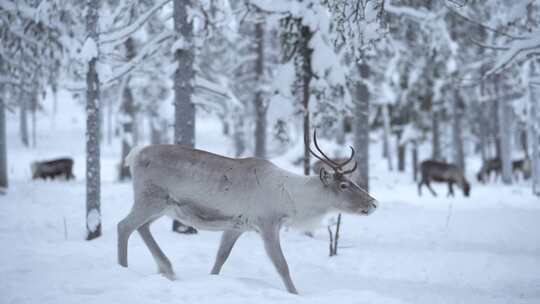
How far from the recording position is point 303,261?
24.0 feet

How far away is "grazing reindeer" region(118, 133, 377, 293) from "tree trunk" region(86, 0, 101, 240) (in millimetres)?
2780

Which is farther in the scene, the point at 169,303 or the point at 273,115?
the point at 273,115

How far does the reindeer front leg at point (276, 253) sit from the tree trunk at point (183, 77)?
3.49 m

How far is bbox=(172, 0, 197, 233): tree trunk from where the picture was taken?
863 centimetres

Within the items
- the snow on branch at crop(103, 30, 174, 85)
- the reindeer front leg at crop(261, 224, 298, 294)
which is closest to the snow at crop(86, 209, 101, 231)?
the snow on branch at crop(103, 30, 174, 85)

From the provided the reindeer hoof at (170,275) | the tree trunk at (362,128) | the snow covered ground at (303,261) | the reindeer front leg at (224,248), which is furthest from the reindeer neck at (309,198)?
the tree trunk at (362,128)

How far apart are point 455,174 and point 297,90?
1158 centimetres

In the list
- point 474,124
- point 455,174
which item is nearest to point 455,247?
point 455,174

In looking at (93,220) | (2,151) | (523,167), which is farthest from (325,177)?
(523,167)

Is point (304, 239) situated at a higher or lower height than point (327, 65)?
lower

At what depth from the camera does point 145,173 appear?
567cm

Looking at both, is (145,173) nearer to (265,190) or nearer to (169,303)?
(265,190)

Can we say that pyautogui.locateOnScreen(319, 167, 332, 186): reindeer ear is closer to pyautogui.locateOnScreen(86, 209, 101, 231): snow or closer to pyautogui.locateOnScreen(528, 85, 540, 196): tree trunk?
pyautogui.locateOnScreen(86, 209, 101, 231): snow

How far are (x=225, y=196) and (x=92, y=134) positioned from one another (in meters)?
3.85
